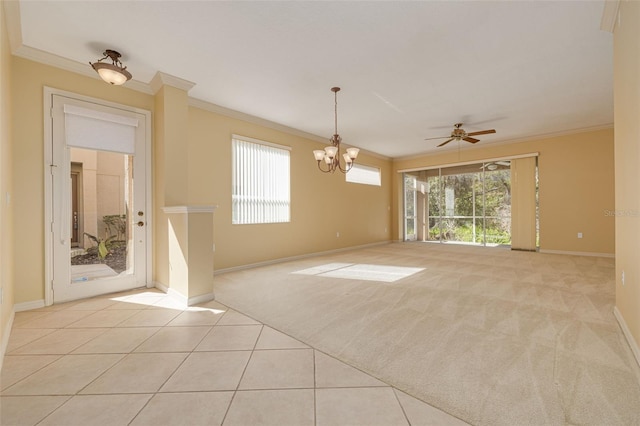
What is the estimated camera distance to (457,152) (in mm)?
7754

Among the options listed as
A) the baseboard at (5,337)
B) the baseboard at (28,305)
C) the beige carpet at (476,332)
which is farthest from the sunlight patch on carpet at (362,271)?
the baseboard at (5,337)

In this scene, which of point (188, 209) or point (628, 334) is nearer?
point (628, 334)

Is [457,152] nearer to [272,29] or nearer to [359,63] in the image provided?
[359,63]

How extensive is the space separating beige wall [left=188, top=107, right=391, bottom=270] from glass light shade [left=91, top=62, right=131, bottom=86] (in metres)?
1.30

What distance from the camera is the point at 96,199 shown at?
11.1 ft

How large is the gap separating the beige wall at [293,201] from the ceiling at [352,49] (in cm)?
56

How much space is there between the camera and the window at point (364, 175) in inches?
294

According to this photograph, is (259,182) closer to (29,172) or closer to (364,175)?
(29,172)

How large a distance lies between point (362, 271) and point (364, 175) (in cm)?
393

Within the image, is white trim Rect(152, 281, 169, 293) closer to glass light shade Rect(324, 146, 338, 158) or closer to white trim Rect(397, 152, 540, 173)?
glass light shade Rect(324, 146, 338, 158)

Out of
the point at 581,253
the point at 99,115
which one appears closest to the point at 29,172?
the point at 99,115

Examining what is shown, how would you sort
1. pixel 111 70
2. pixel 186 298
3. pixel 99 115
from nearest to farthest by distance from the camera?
pixel 111 70, pixel 186 298, pixel 99 115

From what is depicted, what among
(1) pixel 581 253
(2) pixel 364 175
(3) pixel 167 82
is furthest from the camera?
(2) pixel 364 175

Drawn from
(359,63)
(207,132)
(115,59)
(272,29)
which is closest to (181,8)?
(272,29)
